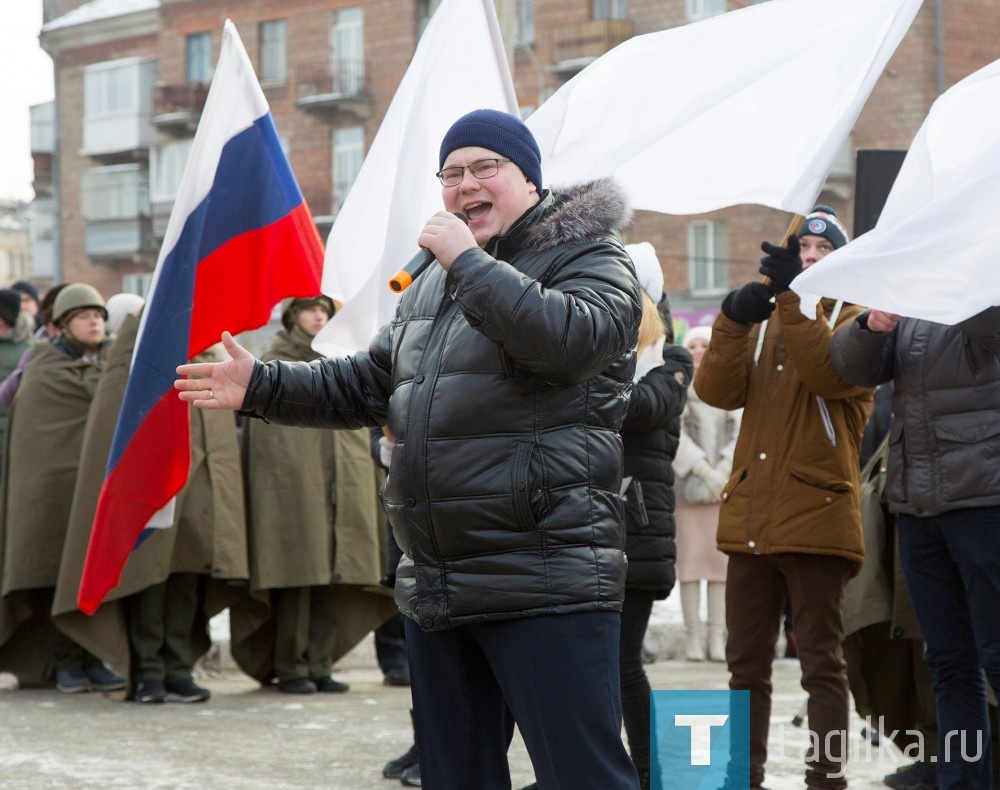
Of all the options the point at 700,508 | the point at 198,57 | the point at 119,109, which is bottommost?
the point at 700,508

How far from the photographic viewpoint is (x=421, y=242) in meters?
3.50

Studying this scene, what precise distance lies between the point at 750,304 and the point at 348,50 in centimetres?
3277

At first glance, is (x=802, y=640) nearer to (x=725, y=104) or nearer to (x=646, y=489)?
(x=646, y=489)

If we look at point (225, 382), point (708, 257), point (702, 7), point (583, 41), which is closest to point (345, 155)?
point (583, 41)

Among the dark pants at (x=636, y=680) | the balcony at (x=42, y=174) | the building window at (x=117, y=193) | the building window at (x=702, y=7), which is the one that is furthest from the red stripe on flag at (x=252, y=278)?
the balcony at (x=42, y=174)

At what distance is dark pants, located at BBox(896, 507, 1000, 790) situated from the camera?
5109 mm

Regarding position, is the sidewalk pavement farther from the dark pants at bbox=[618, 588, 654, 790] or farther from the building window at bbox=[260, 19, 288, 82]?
the building window at bbox=[260, 19, 288, 82]

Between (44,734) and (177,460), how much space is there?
1.59 m

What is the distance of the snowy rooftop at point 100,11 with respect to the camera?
136 ft

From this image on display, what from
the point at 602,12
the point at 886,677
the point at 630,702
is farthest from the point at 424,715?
the point at 602,12

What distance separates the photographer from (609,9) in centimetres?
3256

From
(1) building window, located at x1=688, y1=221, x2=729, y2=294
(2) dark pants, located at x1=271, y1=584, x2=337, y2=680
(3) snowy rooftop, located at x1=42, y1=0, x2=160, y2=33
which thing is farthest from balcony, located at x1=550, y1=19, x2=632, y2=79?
(2) dark pants, located at x1=271, y1=584, x2=337, y2=680

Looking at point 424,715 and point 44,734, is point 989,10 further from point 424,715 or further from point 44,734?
point 424,715

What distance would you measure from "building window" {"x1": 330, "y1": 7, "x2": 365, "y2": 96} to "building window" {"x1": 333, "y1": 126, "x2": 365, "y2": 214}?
1.03 m
